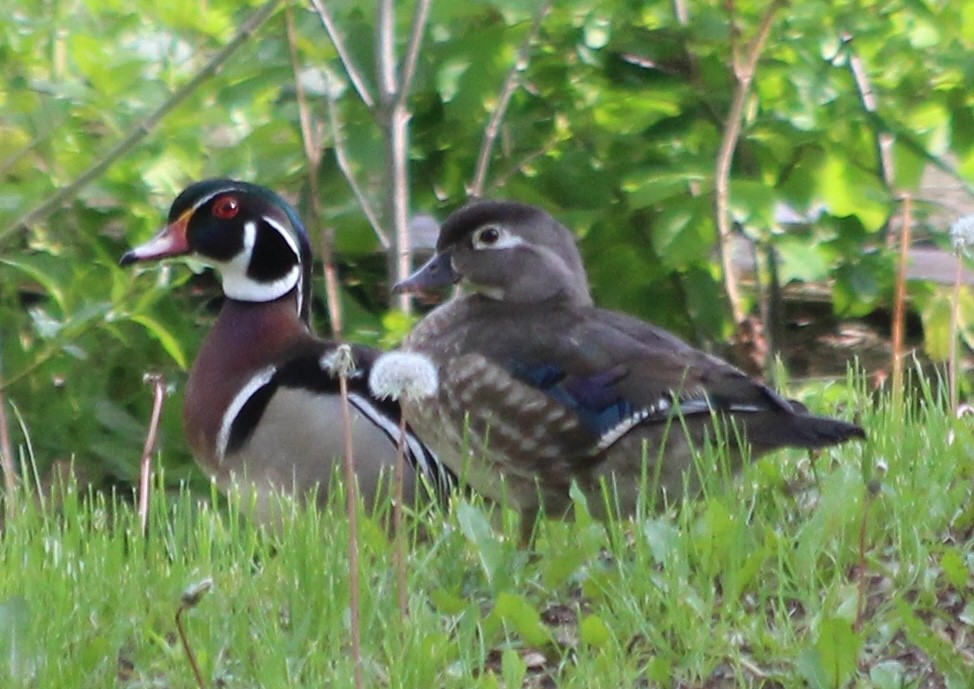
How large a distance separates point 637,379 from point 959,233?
0.80m

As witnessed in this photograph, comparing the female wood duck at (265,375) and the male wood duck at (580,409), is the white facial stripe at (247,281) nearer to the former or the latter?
the female wood duck at (265,375)

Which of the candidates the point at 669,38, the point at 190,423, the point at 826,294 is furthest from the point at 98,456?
the point at 826,294

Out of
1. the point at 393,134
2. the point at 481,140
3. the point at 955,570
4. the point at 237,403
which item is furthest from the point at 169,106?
the point at 955,570

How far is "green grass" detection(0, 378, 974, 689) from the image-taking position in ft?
9.34

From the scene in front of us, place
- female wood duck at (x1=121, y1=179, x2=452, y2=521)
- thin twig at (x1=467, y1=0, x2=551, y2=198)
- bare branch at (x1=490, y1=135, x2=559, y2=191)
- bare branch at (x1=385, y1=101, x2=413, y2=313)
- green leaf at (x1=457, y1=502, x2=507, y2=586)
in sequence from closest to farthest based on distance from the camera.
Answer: green leaf at (x1=457, y1=502, x2=507, y2=586) < female wood duck at (x1=121, y1=179, x2=452, y2=521) < thin twig at (x1=467, y1=0, x2=551, y2=198) < bare branch at (x1=385, y1=101, x2=413, y2=313) < bare branch at (x1=490, y1=135, x2=559, y2=191)

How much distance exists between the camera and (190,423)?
4844 mm

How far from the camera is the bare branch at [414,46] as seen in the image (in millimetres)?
4953

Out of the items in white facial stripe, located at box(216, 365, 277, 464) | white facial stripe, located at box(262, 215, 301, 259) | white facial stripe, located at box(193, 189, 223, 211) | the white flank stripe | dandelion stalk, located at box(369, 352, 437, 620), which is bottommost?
the white flank stripe

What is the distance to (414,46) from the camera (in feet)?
16.5

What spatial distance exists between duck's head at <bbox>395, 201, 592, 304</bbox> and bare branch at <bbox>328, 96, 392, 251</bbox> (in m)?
0.93

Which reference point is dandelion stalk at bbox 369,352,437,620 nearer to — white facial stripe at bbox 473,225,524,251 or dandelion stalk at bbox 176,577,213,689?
dandelion stalk at bbox 176,577,213,689

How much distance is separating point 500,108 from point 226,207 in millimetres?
827

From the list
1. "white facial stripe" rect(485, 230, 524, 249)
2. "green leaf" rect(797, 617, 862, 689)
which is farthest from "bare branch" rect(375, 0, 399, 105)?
→ "green leaf" rect(797, 617, 862, 689)

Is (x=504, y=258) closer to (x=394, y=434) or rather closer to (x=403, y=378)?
(x=394, y=434)
